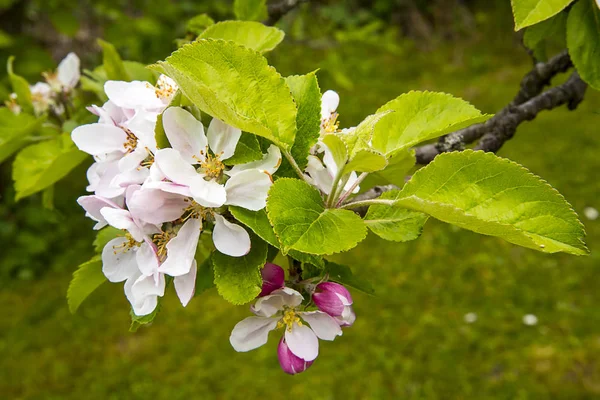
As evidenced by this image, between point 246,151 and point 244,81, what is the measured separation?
0.23ft

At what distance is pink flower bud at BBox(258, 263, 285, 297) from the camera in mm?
591

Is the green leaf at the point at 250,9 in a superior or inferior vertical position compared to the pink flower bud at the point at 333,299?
superior

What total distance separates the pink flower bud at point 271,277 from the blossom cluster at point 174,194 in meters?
0.06

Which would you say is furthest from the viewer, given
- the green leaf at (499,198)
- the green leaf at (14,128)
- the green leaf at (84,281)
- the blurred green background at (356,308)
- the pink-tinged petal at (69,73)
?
the blurred green background at (356,308)

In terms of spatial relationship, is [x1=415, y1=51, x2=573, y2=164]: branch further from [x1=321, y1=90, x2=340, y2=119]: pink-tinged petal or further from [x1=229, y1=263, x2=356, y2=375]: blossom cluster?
[x1=229, y1=263, x2=356, y2=375]: blossom cluster

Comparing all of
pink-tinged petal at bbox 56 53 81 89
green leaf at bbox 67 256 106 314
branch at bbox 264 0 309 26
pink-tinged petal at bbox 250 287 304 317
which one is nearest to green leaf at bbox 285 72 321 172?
pink-tinged petal at bbox 250 287 304 317

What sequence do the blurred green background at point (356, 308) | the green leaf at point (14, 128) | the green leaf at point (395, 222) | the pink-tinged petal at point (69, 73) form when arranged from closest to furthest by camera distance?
the green leaf at point (395, 222), the green leaf at point (14, 128), the pink-tinged petal at point (69, 73), the blurred green background at point (356, 308)

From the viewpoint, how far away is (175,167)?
517 mm


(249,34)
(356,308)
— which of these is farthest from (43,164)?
(356,308)

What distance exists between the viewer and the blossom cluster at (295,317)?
60 centimetres

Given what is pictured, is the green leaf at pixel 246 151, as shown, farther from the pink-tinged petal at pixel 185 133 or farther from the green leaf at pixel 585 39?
the green leaf at pixel 585 39

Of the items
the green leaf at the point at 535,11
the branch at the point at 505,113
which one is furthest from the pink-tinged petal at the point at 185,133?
the branch at the point at 505,113

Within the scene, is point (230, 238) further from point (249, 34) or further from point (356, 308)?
point (356, 308)

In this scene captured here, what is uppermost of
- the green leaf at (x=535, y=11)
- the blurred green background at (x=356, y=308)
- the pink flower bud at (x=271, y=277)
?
the green leaf at (x=535, y=11)
